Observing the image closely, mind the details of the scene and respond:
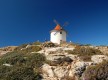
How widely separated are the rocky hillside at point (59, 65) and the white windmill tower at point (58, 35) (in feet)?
28.4

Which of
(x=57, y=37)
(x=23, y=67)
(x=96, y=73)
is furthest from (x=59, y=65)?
(x=57, y=37)

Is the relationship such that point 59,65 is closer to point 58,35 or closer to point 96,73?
point 96,73

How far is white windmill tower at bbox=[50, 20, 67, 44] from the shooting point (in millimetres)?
47750

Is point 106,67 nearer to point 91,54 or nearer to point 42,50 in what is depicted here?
point 91,54

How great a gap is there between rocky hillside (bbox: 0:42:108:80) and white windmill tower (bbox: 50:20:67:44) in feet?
28.4

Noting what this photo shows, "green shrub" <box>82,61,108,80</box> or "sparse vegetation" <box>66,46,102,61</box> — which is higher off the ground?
"sparse vegetation" <box>66,46,102,61</box>

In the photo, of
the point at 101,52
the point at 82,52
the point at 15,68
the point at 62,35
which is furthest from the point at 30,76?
the point at 62,35

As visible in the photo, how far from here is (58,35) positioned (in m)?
48.1

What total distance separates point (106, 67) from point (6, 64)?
13660 mm

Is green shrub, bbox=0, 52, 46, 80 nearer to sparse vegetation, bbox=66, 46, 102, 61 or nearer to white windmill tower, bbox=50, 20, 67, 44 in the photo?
sparse vegetation, bbox=66, 46, 102, 61

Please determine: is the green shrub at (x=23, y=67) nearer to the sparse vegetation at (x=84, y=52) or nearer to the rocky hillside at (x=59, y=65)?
the rocky hillside at (x=59, y=65)

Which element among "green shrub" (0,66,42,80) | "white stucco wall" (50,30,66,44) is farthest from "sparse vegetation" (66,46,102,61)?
"white stucco wall" (50,30,66,44)

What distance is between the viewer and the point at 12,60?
35.2m

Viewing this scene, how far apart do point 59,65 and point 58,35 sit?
1514 cm
